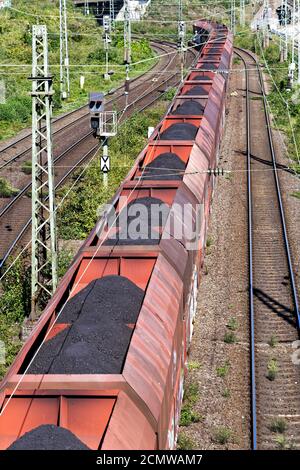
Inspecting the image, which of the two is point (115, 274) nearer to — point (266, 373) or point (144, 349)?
point (144, 349)

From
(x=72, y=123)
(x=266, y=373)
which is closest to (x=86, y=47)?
(x=72, y=123)

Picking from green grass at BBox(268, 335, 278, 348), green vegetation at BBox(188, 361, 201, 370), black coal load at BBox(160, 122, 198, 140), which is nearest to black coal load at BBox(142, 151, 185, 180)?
black coal load at BBox(160, 122, 198, 140)

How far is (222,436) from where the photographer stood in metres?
13.6

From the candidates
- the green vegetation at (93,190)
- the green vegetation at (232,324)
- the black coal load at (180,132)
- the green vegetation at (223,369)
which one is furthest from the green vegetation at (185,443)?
the green vegetation at (93,190)

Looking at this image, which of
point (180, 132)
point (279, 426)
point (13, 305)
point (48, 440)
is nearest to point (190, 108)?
point (180, 132)

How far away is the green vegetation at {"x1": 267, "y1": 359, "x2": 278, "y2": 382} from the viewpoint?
16.0 m

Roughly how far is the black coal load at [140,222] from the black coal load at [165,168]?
7.80ft

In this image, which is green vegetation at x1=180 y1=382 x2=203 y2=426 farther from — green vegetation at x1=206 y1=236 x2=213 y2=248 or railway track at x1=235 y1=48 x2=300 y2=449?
green vegetation at x1=206 y1=236 x2=213 y2=248

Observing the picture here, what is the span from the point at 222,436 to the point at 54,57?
55.0m

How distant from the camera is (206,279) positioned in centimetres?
2172

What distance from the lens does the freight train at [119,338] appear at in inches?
337

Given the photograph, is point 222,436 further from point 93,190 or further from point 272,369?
point 93,190

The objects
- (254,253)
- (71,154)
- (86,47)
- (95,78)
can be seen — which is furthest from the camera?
(86,47)
